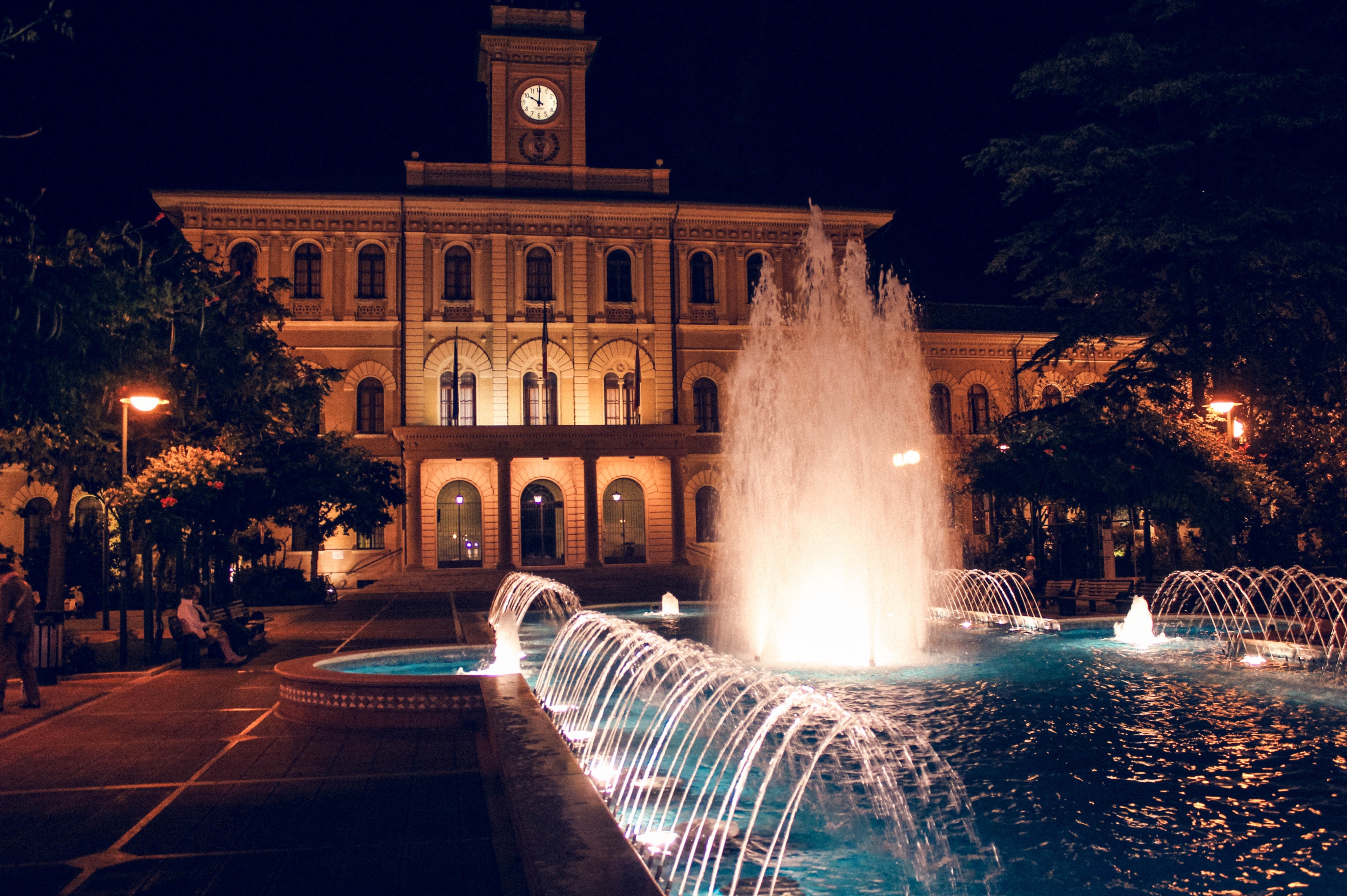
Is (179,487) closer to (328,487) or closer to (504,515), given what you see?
(328,487)

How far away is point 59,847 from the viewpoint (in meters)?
5.70

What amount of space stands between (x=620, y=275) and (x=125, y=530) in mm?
25559

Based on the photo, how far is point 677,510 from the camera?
38.1m

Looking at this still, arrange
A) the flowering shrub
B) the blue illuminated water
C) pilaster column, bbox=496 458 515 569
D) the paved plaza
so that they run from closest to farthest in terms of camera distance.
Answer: the paved plaza → the blue illuminated water → the flowering shrub → pilaster column, bbox=496 458 515 569

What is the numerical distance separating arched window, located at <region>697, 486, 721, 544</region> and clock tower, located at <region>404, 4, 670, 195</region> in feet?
39.0

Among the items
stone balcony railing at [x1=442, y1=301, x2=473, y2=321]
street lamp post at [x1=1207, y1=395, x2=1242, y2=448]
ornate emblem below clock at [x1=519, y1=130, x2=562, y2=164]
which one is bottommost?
street lamp post at [x1=1207, y1=395, x2=1242, y2=448]

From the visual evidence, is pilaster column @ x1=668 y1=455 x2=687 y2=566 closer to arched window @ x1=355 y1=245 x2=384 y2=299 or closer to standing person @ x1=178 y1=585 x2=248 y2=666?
arched window @ x1=355 y1=245 x2=384 y2=299

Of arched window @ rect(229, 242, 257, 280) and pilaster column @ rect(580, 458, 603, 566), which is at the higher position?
arched window @ rect(229, 242, 257, 280)

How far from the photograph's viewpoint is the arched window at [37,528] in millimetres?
27609

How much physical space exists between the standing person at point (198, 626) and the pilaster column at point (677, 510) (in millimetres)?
24518

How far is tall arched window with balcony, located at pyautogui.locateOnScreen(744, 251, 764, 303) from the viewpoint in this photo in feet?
134

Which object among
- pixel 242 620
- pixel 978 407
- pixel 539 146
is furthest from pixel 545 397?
pixel 242 620

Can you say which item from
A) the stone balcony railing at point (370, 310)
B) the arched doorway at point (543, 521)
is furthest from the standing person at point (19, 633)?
the stone balcony railing at point (370, 310)

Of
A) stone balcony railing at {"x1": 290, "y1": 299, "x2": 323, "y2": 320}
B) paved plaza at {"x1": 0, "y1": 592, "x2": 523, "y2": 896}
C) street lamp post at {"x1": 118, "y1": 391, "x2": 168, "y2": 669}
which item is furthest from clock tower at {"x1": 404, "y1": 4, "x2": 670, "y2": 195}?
paved plaza at {"x1": 0, "y1": 592, "x2": 523, "y2": 896}
